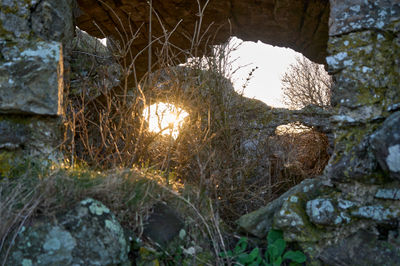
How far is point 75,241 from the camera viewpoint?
196cm

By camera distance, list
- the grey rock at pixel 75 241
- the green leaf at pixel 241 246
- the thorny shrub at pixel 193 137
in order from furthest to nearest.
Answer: the thorny shrub at pixel 193 137 → the green leaf at pixel 241 246 → the grey rock at pixel 75 241

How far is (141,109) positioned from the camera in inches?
130

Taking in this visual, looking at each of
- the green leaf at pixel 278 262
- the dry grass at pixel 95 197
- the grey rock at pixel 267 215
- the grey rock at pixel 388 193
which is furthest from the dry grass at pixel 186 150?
the grey rock at pixel 388 193

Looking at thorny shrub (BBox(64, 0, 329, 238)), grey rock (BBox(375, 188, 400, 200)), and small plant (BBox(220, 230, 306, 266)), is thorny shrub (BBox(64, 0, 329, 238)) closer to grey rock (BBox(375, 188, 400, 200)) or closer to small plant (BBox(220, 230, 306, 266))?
small plant (BBox(220, 230, 306, 266))

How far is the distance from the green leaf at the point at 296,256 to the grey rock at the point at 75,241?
103cm

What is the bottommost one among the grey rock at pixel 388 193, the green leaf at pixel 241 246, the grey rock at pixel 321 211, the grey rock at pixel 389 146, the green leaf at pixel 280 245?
the green leaf at pixel 241 246

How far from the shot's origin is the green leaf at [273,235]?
250 cm

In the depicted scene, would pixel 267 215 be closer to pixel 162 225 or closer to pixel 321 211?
pixel 321 211

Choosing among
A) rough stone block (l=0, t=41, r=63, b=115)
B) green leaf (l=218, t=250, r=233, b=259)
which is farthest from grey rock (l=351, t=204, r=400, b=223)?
rough stone block (l=0, t=41, r=63, b=115)

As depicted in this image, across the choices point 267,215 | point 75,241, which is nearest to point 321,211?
point 267,215

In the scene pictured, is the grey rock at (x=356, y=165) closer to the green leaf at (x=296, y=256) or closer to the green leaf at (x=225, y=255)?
the green leaf at (x=296, y=256)

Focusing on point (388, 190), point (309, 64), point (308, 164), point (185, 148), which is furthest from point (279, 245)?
point (309, 64)

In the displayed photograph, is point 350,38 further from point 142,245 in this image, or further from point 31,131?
point 31,131

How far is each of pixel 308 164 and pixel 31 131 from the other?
179 inches
